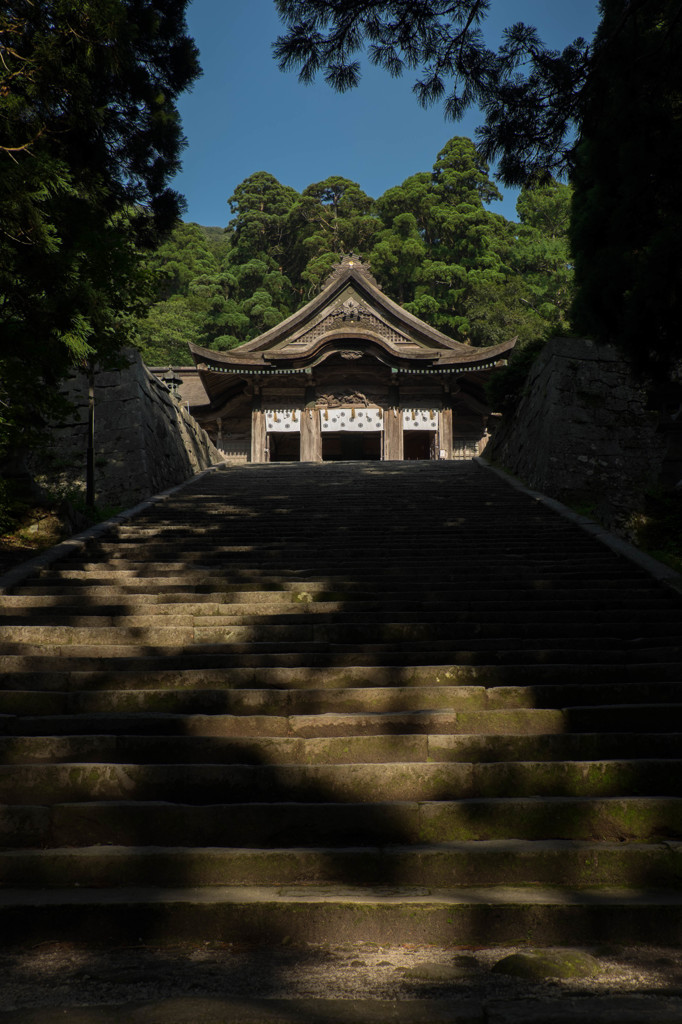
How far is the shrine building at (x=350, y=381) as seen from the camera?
64.4ft

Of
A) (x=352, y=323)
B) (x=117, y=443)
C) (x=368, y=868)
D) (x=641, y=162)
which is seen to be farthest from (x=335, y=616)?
(x=352, y=323)

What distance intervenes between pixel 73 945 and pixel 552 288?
35960 millimetres

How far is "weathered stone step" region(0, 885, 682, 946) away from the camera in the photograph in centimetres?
235

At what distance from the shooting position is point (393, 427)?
2055cm

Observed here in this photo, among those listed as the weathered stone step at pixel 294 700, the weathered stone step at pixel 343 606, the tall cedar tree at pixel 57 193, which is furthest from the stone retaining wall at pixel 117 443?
the weathered stone step at pixel 294 700

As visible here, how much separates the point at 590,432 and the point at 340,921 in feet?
28.8

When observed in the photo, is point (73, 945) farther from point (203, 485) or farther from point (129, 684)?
point (203, 485)

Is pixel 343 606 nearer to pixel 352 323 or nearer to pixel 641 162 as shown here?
pixel 641 162

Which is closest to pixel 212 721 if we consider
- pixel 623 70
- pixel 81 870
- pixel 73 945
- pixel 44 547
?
pixel 81 870

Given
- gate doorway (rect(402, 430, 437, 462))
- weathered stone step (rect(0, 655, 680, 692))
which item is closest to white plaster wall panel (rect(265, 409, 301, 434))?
gate doorway (rect(402, 430, 437, 462))

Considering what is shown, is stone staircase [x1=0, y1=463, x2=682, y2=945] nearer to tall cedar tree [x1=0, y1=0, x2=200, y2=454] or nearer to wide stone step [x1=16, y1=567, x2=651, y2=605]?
wide stone step [x1=16, y1=567, x2=651, y2=605]

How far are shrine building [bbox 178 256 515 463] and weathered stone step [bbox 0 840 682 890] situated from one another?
57.1 feet

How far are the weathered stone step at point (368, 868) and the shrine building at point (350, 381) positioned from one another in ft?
57.1

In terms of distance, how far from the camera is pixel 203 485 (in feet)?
39.1
